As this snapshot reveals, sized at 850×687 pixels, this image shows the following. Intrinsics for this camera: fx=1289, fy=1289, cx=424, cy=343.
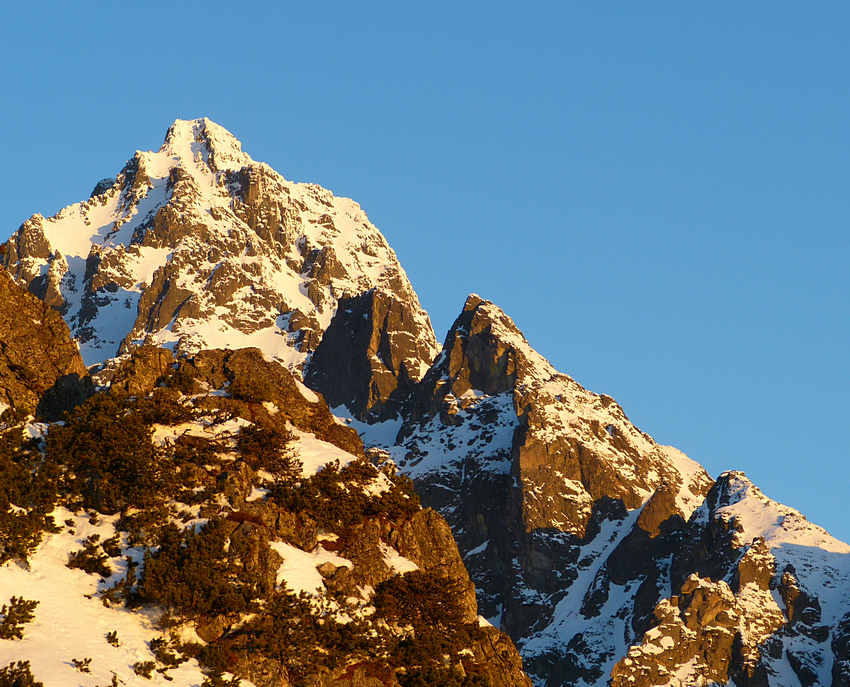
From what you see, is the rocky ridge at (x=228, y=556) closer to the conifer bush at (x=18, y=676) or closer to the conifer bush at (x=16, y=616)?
the conifer bush at (x=16, y=616)

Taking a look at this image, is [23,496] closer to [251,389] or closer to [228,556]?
[228,556]

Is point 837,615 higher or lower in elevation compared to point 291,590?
higher

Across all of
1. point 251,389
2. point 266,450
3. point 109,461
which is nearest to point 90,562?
point 109,461

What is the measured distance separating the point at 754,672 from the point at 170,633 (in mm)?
138743

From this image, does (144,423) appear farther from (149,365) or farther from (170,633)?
(170,633)

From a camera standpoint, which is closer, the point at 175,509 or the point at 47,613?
the point at 47,613

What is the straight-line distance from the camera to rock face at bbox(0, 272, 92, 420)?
6669cm

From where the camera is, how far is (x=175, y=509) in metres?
60.4

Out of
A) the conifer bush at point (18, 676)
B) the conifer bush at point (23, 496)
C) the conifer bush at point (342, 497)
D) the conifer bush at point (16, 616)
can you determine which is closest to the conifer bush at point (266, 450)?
the conifer bush at point (342, 497)

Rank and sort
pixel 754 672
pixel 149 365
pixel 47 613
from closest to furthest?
1. pixel 47 613
2. pixel 149 365
3. pixel 754 672

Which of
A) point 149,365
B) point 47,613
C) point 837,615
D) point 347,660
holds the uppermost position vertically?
point 837,615

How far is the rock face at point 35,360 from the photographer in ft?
219

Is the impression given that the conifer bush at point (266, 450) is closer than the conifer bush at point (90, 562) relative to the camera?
No

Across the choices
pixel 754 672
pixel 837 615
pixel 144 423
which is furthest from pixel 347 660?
pixel 837 615
